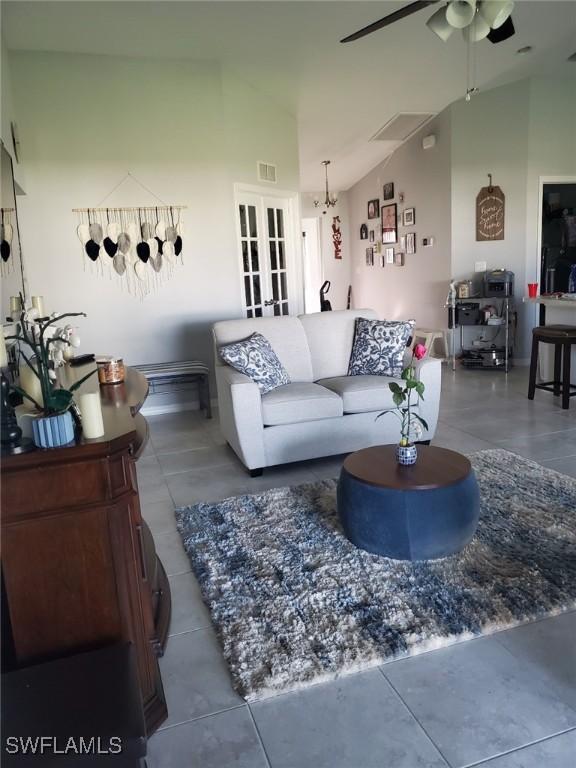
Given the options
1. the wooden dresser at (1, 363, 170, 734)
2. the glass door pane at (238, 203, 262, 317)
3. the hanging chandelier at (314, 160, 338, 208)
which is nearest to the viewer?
the wooden dresser at (1, 363, 170, 734)

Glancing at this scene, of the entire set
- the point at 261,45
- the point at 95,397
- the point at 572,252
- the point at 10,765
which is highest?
the point at 261,45

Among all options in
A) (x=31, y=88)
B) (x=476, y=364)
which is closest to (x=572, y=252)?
(x=476, y=364)

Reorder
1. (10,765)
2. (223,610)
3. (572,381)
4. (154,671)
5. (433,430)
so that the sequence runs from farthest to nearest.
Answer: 1. (572,381)
2. (433,430)
3. (223,610)
4. (154,671)
5. (10,765)

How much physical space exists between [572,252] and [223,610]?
730 centimetres

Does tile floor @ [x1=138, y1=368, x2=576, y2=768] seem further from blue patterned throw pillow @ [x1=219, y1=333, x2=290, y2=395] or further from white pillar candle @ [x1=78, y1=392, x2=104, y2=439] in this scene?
blue patterned throw pillow @ [x1=219, y1=333, x2=290, y2=395]

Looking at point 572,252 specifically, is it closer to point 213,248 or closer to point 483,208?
point 483,208

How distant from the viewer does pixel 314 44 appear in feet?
14.8

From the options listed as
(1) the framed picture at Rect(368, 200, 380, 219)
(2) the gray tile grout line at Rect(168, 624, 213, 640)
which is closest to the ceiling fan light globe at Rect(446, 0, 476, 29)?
(2) the gray tile grout line at Rect(168, 624, 213, 640)

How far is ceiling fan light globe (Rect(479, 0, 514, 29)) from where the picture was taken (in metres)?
2.92

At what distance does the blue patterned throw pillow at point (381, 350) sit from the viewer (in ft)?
12.9

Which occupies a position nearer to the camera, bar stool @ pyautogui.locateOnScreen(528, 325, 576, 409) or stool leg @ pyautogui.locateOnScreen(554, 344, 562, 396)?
bar stool @ pyautogui.locateOnScreen(528, 325, 576, 409)

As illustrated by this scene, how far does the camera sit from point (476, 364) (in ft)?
21.6

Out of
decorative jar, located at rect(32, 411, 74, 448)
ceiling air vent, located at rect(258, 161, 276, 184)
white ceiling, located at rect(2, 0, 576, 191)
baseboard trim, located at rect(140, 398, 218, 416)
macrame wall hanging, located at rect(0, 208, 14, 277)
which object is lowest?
baseboard trim, located at rect(140, 398, 218, 416)

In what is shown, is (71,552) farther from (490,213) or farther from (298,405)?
(490,213)
